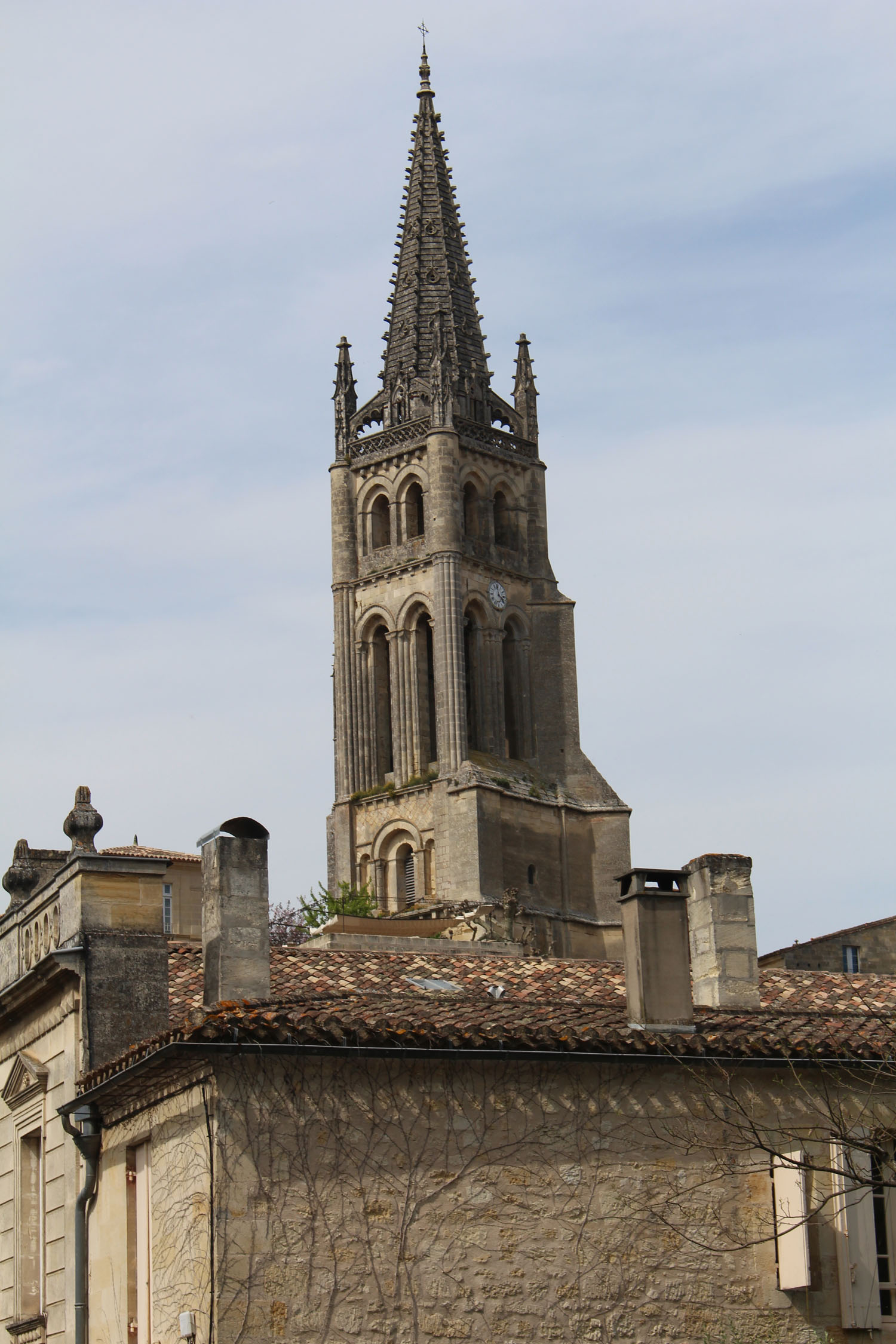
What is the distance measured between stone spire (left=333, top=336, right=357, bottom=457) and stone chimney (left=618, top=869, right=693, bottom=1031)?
66.3 metres

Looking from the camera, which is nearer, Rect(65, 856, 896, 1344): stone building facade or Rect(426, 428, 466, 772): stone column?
Rect(65, 856, 896, 1344): stone building facade

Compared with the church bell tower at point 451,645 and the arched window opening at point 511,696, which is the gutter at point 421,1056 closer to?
the church bell tower at point 451,645

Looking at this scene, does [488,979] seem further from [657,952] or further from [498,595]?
[498,595]

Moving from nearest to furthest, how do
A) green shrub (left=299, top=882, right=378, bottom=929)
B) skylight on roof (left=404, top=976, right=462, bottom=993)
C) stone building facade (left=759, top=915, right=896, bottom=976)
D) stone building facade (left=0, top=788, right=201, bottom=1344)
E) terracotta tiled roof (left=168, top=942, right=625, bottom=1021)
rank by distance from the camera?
1. stone building facade (left=0, top=788, right=201, bottom=1344)
2. terracotta tiled roof (left=168, top=942, right=625, bottom=1021)
3. skylight on roof (left=404, top=976, right=462, bottom=993)
4. stone building facade (left=759, top=915, right=896, bottom=976)
5. green shrub (left=299, top=882, right=378, bottom=929)

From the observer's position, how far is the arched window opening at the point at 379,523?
8188cm

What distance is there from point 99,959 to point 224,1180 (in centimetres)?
315

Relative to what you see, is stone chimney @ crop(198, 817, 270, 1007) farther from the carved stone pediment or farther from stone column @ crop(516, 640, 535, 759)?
stone column @ crop(516, 640, 535, 759)

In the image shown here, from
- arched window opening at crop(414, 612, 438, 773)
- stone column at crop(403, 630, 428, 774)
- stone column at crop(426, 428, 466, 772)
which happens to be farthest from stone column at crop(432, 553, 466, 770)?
stone column at crop(403, 630, 428, 774)

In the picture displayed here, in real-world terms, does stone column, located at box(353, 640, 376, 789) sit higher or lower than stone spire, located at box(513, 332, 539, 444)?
lower

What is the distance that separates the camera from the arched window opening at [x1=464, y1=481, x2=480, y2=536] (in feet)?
267

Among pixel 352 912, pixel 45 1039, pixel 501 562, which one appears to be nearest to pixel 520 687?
pixel 501 562

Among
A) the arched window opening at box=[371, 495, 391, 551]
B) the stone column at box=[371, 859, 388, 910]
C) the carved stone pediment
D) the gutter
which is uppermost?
the arched window opening at box=[371, 495, 391, 551]

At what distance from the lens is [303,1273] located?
16.6 m

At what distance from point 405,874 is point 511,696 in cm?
850
